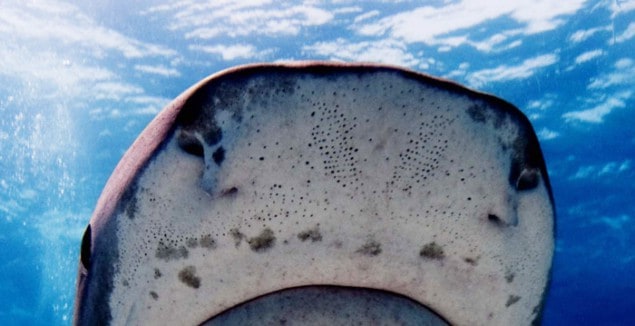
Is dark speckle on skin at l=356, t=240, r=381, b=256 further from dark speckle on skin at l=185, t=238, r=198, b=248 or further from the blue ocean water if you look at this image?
the blue ocean water

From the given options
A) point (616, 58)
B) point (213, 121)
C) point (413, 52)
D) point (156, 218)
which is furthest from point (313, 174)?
point (616, 58)

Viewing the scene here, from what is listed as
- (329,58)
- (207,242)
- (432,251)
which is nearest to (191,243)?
(207,242)

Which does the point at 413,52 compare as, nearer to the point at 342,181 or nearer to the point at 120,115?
the point at 120,115

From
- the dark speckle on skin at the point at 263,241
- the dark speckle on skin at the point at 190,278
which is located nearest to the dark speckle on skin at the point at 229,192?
the dark speckle on skin at the point at 263,241

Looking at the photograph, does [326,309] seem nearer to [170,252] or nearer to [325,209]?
[325,209]

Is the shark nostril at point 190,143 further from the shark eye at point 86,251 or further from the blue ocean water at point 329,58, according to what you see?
the blue ocean water at point 329,58

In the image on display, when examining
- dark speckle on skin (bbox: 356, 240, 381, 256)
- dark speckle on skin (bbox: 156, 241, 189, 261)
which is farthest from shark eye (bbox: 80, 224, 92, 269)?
dark speckle on skin (bbox: 356, 240, 381, 256)

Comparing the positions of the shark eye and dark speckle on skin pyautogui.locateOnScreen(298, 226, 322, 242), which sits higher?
dark speckle on skin pyautogui.locateOnScreen(298, 226, 322, 242)
